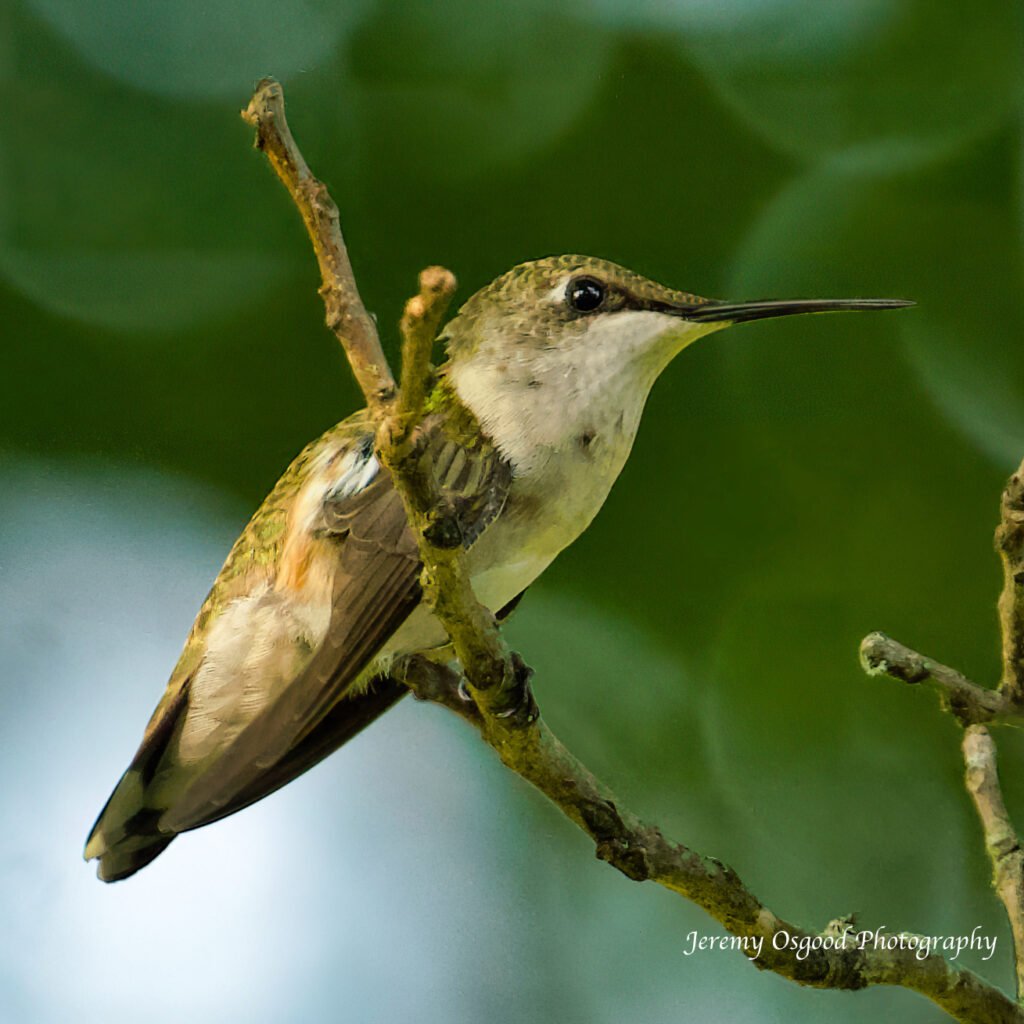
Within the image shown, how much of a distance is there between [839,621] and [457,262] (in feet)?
2.74

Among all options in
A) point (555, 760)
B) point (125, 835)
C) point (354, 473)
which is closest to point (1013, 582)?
point (555, 760)

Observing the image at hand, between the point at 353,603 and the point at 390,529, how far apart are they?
8cm

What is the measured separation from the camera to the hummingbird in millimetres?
1381

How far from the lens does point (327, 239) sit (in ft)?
3.54

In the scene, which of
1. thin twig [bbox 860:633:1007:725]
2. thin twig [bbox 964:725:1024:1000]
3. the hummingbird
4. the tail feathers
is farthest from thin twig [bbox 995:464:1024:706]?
the tail feathers

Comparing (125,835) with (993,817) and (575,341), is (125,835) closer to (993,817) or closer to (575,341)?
(575,341)

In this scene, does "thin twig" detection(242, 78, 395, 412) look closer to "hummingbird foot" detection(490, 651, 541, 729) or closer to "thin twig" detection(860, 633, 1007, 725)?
"hummingbird foot" detection(490, 651, 541, 729)

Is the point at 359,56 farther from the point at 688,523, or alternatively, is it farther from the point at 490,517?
the point at 490,517

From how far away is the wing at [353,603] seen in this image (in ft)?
4.44

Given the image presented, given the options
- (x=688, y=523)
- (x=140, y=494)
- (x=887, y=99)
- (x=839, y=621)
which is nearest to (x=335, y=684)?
(x=140, y=494)

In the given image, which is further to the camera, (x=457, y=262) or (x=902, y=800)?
(x=902, y=800)

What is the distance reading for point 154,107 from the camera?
2.26 meters

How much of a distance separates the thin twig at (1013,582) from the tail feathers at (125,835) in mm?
885

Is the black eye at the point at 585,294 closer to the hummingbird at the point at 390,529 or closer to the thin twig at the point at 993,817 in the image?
the hummingbird at the point at 390,529
